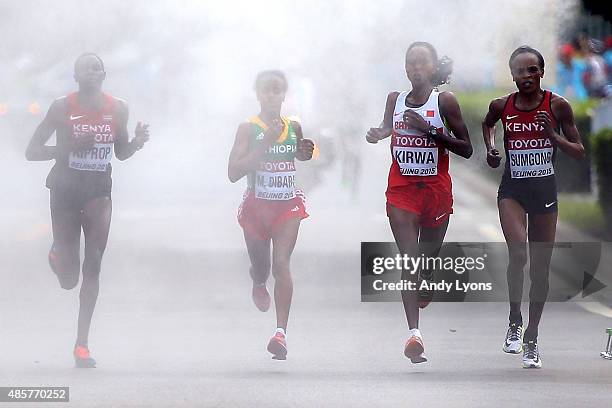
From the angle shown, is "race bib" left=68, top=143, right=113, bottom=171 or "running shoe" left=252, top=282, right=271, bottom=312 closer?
"race bib" left=68, top=143, right=113, bottom=171

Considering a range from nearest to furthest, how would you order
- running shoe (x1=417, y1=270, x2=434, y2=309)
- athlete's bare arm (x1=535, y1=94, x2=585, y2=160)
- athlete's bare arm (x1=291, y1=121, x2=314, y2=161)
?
athlete's bare arm (x1=535, y1=94, x2=585, y2=160), athlete's bare arm (x1=291, y1=121, x2=314, y2=161), running shoe (x1=417, y1=270, x2=434, y2=309)

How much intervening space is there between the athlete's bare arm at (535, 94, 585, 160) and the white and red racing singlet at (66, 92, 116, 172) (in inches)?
87.0

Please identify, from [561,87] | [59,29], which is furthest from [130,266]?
[561,87]

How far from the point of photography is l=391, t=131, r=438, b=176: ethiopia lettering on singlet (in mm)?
10812

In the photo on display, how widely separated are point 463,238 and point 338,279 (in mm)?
3868

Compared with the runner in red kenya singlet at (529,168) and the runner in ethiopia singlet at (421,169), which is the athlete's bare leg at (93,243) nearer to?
the runner in ethiopia singlet at (421,169)

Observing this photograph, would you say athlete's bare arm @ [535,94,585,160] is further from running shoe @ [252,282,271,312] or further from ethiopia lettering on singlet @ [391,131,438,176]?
running shoe @ [252,282,271,312]

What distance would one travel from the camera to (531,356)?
10758mm

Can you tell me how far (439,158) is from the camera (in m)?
10.9

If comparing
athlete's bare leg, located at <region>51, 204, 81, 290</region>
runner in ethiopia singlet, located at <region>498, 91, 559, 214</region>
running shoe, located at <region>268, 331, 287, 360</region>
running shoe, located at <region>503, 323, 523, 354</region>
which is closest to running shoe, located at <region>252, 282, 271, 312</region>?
running shoe, located at <region>268, 331, 287, 360</region>

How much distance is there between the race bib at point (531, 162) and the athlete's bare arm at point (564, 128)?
157mm

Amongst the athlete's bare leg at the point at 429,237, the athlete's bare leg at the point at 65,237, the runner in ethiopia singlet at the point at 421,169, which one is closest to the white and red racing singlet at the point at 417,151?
the runner in ethiopia singlet at the point at 421,169

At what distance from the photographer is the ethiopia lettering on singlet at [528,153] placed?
10750 mm

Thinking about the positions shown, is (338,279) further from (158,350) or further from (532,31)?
Result: (158,350)
